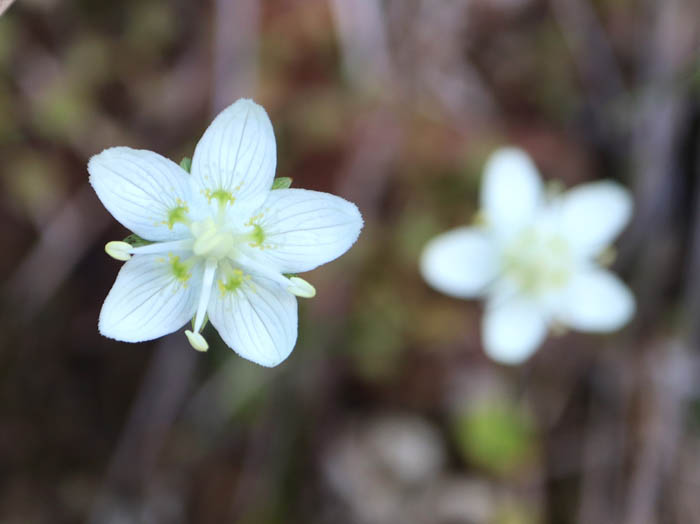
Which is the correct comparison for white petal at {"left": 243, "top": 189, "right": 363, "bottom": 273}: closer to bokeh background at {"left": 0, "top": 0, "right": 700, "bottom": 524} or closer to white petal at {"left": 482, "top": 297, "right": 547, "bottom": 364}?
white petal at {"left": 482, "top": 297, "right": 547, "bottom": 364}

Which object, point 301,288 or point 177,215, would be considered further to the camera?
point 177,215

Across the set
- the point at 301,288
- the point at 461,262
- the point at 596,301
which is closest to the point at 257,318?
the point at 301,288

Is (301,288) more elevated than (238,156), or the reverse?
(238,156)

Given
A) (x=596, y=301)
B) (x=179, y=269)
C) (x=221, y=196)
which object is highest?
(x=596, y=301)

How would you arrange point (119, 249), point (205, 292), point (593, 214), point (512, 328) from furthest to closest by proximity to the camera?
point (593, 214) < point (512, 328) < point (205, 292) < point (119, 249)

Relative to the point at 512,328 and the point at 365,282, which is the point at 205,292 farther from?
the point at 365,282

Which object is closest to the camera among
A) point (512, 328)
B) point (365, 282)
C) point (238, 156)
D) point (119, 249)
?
point (119, 249)
